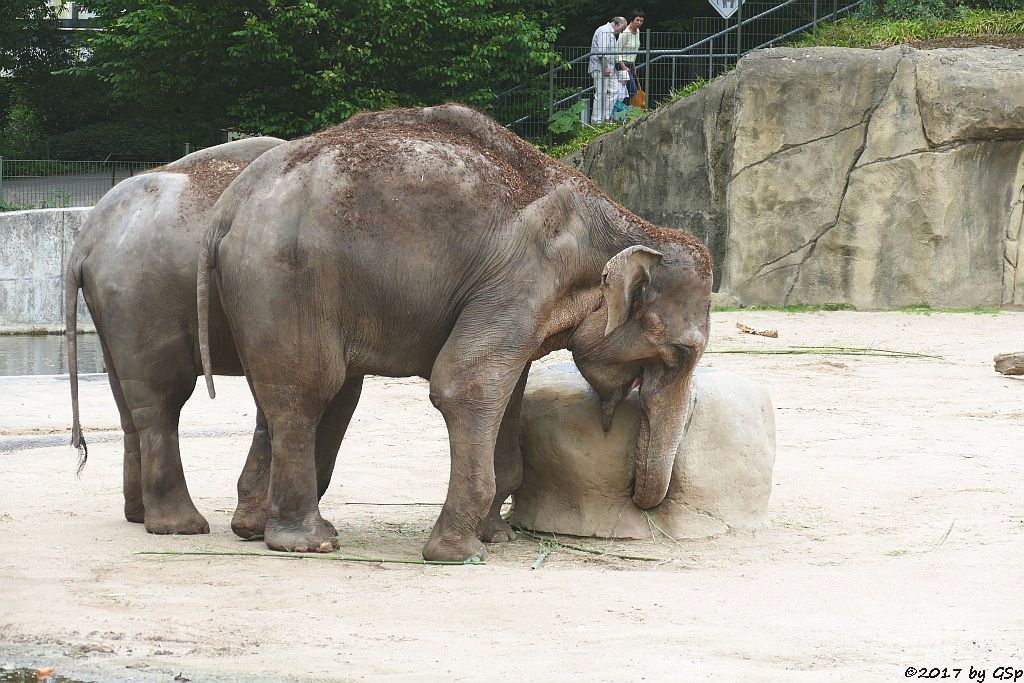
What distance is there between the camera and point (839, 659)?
427cm

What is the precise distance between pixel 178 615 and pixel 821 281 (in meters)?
11.7

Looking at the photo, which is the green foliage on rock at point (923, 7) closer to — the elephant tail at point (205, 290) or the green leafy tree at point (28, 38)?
the elephant tail at point (205, 290)

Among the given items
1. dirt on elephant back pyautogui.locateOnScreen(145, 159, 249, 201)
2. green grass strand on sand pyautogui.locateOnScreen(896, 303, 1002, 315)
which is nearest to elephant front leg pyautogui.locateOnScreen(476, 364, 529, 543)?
dirt on elephant back pyautogui.locateOnScreen(145, 159, 249, 201)

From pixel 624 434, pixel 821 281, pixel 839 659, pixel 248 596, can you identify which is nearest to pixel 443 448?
pixel 624 434

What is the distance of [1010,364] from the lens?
35.2 ft

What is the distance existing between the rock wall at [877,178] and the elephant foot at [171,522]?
10379 millimetres

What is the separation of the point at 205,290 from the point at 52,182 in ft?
58.5

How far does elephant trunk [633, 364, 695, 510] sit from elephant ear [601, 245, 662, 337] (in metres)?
0.33

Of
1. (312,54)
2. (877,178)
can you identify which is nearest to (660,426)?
(877,178)

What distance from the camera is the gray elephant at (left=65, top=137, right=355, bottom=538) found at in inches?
238

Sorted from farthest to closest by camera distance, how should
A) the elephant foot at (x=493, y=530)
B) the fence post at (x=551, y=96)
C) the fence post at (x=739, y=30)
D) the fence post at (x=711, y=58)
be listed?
the fence post at (x=551, y=96), the fence post at (x=711, y=58), the fence post at (x=739, y=30), the elephant foot at (x=493, y=530)

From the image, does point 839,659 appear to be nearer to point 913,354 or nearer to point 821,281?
point 913,354

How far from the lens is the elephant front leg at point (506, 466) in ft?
20.2

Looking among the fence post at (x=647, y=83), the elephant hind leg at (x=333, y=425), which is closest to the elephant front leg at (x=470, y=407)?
the elephant hind leg at (x=333, y=425)
